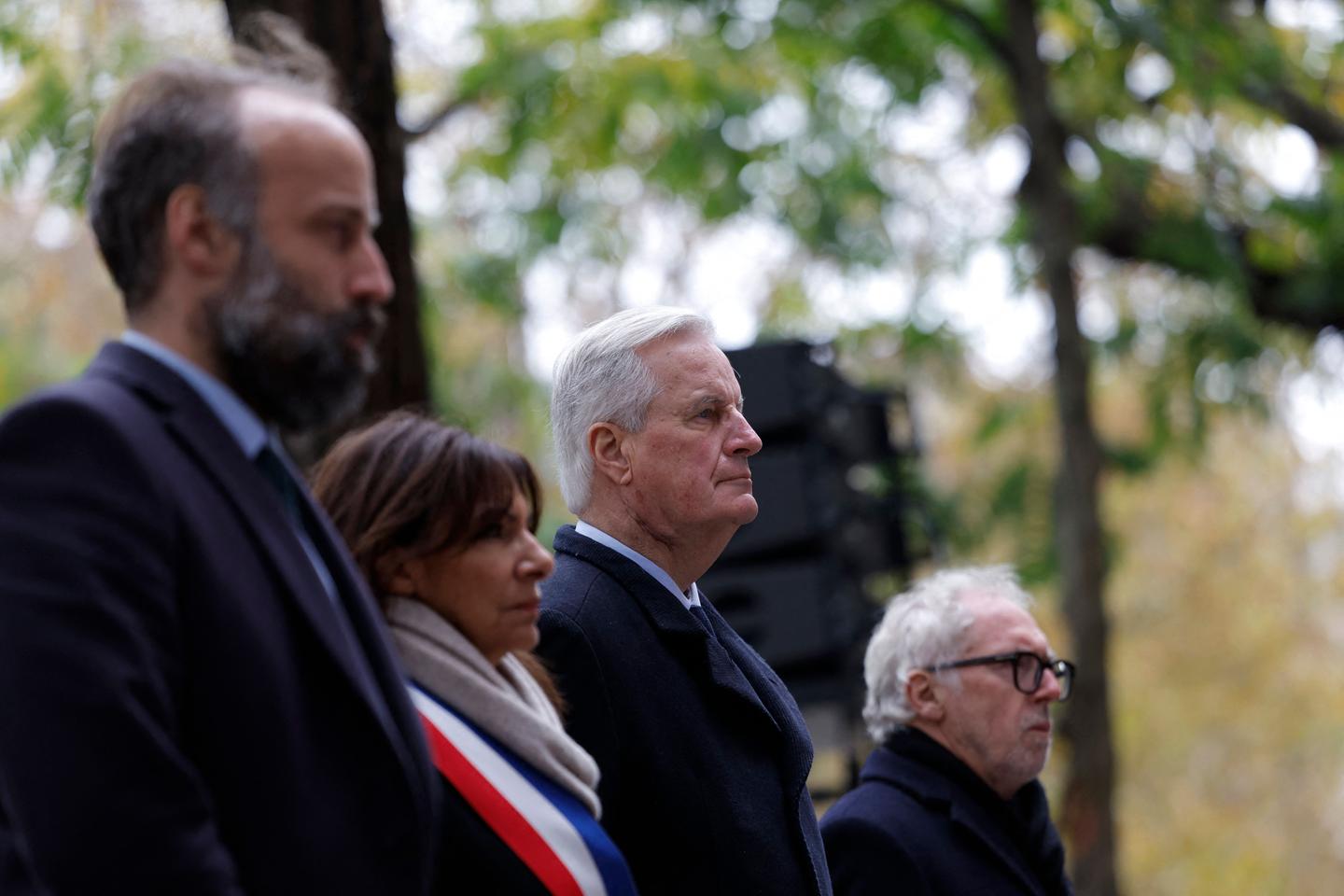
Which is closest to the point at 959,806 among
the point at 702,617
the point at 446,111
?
the point at 702,617

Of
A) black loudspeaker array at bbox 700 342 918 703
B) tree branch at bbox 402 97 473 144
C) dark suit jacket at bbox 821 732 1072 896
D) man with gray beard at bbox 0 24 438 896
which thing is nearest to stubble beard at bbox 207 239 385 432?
man with gray beard at bbox 0 24 438 896

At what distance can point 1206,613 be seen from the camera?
18219 millimetres

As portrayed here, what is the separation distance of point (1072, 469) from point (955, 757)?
4423 mm

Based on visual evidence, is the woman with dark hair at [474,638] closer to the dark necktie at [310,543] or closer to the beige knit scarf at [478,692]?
the beige knit scarf at [478,692]

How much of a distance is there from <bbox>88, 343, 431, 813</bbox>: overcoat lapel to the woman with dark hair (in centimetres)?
37

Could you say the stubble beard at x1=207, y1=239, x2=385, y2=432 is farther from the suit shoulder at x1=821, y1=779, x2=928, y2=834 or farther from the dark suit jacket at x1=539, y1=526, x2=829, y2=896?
the suit shoulder at x1=821, y1=779, x2=928, y2=834

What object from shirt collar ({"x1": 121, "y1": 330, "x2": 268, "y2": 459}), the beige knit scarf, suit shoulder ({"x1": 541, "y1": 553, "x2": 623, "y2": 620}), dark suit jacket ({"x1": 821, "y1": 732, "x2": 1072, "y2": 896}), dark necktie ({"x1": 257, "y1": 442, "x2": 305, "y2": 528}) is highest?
shirt collar ({"x1": 121, "y1": 330, "x2": 268, "y2": 459})

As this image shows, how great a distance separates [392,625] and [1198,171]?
828 cm

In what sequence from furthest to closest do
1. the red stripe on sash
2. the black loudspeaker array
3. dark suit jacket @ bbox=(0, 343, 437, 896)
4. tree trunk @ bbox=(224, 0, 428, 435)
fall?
the black loudspeaker array, tree trunk @ bbox=(224, 0, 428, 435), the red stripe on sash, dark suit jacket @ bbox=(0, 343, 437, 896)

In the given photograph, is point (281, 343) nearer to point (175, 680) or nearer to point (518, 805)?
point (175, 680)

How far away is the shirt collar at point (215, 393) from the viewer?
1.53 metres

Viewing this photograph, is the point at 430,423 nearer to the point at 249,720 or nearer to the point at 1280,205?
the point at 249,720

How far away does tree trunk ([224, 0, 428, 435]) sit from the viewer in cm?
429

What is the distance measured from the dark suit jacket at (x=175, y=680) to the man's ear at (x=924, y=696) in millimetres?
→ 1900
